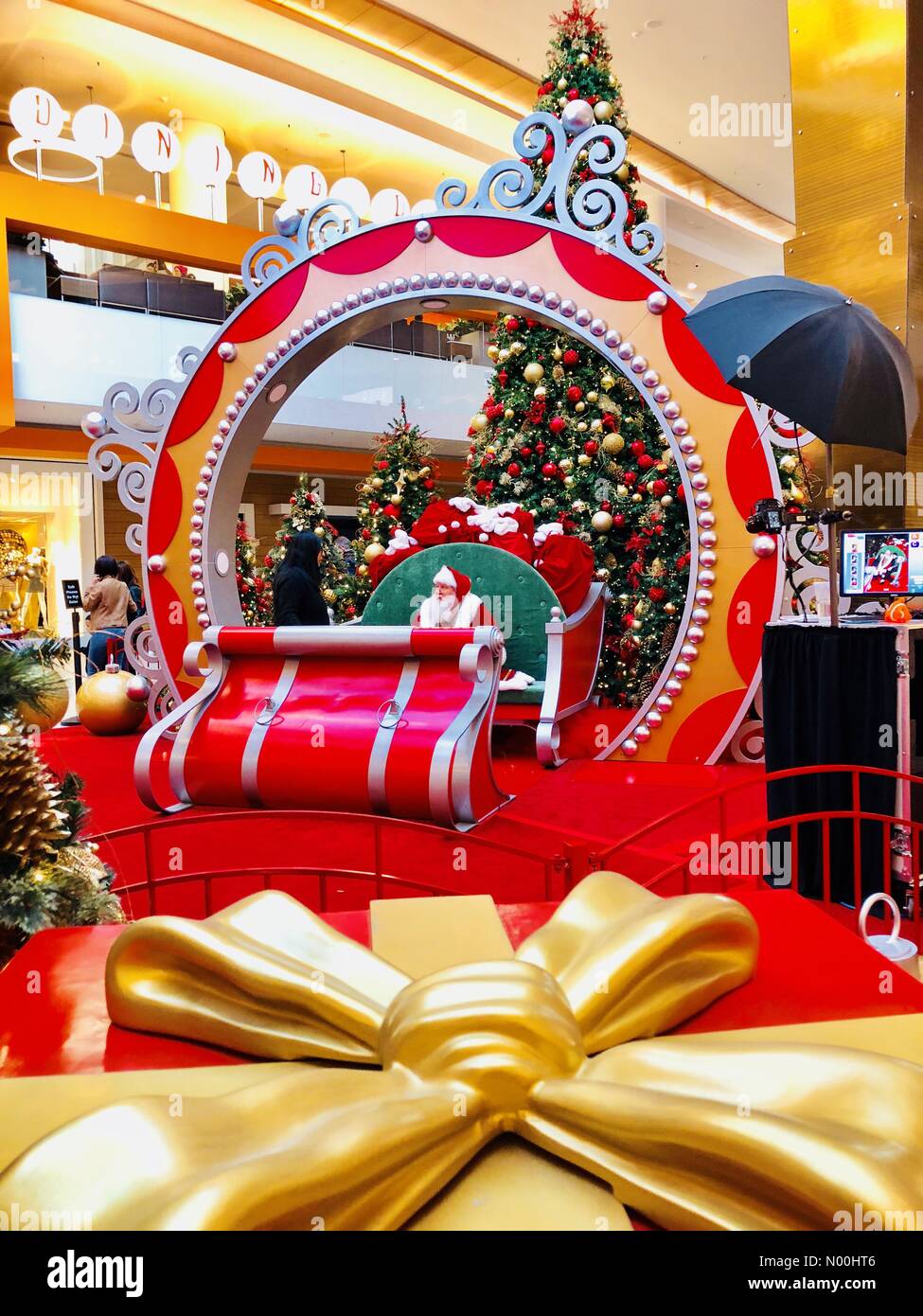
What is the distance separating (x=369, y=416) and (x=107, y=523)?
3.91m

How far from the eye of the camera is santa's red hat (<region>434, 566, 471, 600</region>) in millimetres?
5441

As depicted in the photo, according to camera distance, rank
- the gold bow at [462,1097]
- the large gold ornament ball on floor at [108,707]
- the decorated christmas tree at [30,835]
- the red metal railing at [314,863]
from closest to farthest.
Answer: the gold bow at [462,1097] < the decorated christmas tree at [30,835] < the red metal railing at [314,863] < the large gold ornament ball on floor at [108,707]

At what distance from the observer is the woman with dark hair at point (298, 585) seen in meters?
5.39

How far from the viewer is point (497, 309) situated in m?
5.46

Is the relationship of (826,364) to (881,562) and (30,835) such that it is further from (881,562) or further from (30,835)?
(30,835)

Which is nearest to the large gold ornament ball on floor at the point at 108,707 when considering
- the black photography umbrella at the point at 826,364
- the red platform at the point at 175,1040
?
the black photography umbrella at the point at 826,364

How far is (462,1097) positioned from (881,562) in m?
3.18

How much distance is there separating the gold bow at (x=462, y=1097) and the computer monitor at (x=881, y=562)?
2.84 meters

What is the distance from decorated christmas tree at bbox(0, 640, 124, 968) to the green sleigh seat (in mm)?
3855

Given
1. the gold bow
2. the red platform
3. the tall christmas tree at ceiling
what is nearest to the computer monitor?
the red platform

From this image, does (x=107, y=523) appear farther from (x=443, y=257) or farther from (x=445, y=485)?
(x=443, y=257)

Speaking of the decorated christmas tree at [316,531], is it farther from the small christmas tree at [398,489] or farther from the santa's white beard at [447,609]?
the santa's white beard at [447,609]

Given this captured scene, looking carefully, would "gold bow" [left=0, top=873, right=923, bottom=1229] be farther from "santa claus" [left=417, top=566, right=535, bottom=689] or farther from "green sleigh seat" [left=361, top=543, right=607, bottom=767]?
"santa claus" [left=417, top=566, right=535, bottom=689]

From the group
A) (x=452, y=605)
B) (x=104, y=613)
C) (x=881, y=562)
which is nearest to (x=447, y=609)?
(x=452, y=605)
